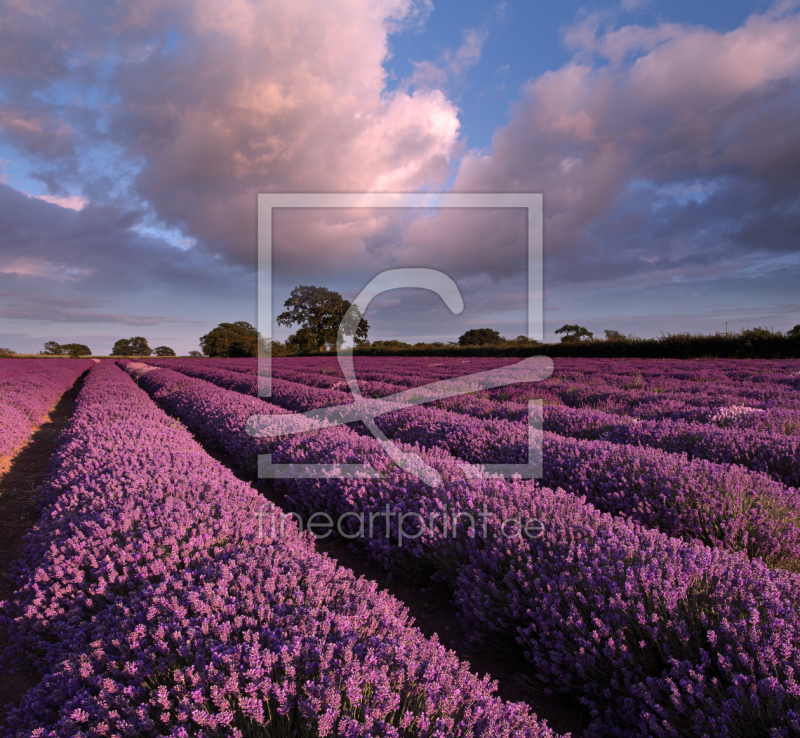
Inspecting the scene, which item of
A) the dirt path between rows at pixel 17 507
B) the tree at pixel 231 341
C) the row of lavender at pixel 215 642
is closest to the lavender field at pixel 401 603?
the row of lavender at pixel 215 642

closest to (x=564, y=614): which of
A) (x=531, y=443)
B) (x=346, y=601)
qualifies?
(x=346, y=601)

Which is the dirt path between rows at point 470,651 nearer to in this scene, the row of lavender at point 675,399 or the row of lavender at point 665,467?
the row of lavender at point 665,467

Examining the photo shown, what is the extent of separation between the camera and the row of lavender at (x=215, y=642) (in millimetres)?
1511

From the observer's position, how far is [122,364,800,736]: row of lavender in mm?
1698

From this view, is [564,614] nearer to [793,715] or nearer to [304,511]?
[793,715]

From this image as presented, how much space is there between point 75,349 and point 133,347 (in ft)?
31.3

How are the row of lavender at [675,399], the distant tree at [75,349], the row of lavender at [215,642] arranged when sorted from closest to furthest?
1. the row of lavender at [215,642]
2. the row of lavender at [675,399]
3. the distant tree at [75,349]

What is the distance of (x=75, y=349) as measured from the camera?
254 ft

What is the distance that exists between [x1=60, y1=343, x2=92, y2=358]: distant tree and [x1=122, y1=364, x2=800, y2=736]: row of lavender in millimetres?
92623

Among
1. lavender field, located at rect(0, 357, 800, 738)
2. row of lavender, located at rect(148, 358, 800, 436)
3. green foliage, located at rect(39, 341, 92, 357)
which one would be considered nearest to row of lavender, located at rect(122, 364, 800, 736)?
lavender field, located at rect(0, 357, 800, 738)

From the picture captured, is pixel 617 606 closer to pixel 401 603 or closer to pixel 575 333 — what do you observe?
pixel 401 603

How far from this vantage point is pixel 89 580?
8.45 ft

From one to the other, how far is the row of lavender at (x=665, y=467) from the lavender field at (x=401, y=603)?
0.02m

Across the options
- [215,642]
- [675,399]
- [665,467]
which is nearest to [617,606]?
[215,642]
